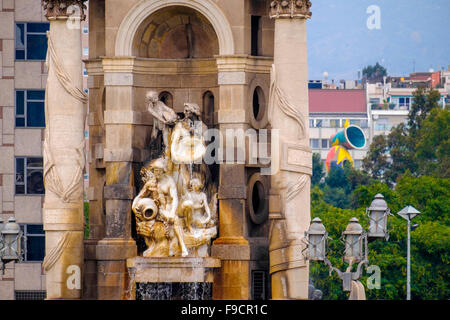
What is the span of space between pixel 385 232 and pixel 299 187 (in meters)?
6.20

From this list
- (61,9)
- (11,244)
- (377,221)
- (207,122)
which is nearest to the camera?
(377,221)

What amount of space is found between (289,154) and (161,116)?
4025 millimetres

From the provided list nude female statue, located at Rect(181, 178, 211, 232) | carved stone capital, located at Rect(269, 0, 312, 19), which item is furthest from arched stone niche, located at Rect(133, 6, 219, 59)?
nude female statue, located at Rect(181, 178, 211, 232)

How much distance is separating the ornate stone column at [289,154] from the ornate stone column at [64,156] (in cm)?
554

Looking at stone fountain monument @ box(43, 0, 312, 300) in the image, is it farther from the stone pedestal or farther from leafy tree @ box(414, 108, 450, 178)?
leafy tree @ box(414, 108, 450, 178)

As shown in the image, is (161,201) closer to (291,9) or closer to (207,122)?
(207,122)

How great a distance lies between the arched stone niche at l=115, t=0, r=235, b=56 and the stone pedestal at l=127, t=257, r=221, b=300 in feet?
19.3

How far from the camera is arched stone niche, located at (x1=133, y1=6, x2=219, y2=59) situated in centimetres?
5762

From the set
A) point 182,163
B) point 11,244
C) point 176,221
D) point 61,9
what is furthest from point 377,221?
point 61,9

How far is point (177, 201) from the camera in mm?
56469

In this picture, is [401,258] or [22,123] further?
[401,258]

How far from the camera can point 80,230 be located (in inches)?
2247

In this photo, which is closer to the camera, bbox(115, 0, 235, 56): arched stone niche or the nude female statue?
the nude female statue
